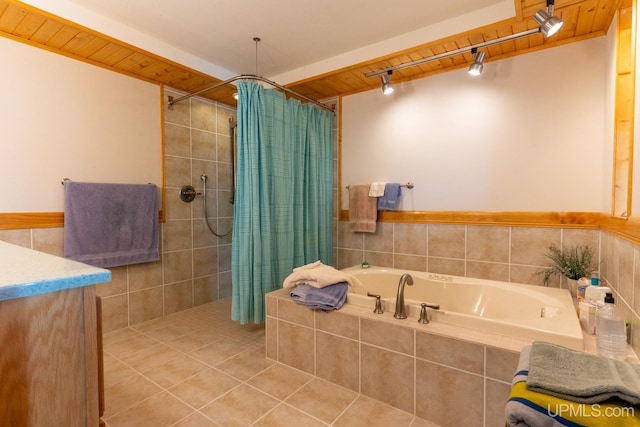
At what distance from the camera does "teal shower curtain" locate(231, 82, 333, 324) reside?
2.42 meters

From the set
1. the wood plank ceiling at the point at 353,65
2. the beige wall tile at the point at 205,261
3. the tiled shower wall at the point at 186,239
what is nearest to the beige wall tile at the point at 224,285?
the tiled shower wall at the point at 186,239

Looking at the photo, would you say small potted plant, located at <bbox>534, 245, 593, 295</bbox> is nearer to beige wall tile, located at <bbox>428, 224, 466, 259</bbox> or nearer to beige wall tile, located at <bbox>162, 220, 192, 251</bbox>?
beige wall tile, located at <bbox>428, 224, 466, 259</bbox>

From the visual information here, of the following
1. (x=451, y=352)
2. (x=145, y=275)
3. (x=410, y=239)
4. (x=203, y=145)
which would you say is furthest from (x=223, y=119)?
(x=451, y=352)

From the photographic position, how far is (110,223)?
260 centimetres

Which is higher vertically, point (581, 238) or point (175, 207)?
point (175, 207)

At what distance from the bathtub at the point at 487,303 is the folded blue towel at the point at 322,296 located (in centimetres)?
8

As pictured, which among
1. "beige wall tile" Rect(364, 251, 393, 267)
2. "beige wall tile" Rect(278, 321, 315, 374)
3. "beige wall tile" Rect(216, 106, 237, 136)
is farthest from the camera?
"beige wall tile" Rect(216, 106, 237, 136)

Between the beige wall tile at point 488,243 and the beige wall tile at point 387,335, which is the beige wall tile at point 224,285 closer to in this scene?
the beige wall tile at point 387,335

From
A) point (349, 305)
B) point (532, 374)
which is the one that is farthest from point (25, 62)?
point (532, 374)

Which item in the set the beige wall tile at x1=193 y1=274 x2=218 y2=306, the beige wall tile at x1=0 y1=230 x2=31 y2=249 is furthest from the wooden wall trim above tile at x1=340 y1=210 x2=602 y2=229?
the beige wall tile at x1=0 y1=230 x2=31 y2=249

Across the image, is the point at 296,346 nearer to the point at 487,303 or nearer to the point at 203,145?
the point at 487,303

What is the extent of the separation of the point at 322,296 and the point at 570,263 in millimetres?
1697

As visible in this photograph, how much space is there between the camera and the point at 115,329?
2723mm

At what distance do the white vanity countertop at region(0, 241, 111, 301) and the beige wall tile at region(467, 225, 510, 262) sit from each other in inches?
99.6
